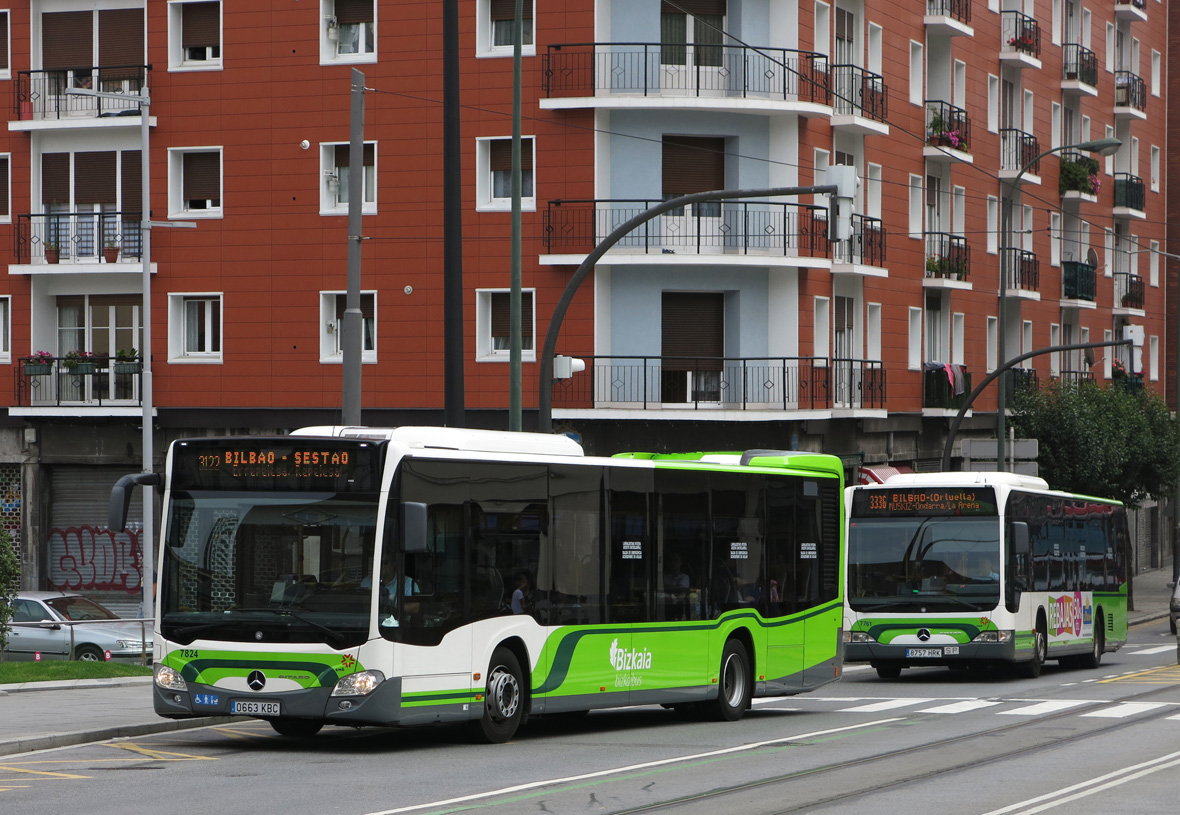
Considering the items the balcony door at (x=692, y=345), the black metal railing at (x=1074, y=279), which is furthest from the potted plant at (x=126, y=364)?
the black metal railing at (x=1074, y=279)

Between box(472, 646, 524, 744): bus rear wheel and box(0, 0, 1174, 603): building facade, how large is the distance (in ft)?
63.4

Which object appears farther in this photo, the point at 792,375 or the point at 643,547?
the point at 792,375

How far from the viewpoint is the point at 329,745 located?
50.6 feet

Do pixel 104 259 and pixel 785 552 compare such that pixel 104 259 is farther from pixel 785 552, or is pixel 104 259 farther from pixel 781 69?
pixel 785 552

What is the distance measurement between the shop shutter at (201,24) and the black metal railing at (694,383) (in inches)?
399

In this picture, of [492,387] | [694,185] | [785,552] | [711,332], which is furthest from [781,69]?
[785,552]

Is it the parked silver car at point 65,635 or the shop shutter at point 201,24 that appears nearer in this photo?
the parked silver car at point 65,635

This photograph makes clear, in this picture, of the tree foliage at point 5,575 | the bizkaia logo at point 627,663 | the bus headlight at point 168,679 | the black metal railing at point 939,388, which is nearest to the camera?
the bus headlight at point 168,679

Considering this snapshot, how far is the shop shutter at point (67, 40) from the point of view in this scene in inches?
1494

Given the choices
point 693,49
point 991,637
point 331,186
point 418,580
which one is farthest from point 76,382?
point 418,580

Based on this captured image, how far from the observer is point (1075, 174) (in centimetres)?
5441

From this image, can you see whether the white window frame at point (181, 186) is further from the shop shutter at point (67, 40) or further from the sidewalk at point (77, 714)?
the sidewalk at point (77, 714)

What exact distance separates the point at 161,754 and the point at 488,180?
22.5 meters

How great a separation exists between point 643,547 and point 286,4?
2226cm
